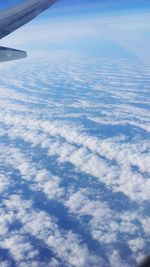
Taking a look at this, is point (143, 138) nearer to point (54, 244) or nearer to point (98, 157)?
point (98, 157)

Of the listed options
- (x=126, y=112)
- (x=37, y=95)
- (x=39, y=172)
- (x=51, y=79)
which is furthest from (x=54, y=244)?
(x=51, y=79)

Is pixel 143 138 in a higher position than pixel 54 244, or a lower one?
lower

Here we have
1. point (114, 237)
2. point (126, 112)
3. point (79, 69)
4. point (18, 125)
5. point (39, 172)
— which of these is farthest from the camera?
point (79, 69)

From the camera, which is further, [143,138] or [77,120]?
[77,120]

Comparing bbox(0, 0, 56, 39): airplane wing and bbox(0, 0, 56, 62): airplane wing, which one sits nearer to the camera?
bbox(0, 0, 56, 62): airplane wing

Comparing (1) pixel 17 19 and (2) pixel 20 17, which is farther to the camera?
(2) pixel 20 17

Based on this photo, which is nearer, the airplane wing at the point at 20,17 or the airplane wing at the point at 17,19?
the airplane wing at the point at 17,19

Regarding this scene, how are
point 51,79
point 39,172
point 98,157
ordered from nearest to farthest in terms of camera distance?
point 39,172
point 98,157
point 51,79

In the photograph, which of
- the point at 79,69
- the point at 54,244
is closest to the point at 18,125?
the point at 54,244

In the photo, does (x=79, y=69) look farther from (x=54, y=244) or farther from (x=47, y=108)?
(x=54, y=244)
